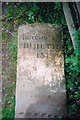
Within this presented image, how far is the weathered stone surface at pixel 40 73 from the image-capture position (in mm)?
2463

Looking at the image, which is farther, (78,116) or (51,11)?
(51,11)

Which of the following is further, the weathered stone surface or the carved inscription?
the carved inscription

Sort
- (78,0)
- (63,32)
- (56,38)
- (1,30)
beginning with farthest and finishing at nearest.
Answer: (1,30)
(63,32)
(56,38)
(78,0)

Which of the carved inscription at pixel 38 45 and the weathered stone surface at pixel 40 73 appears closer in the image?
the weathered stone surface at pixel 40 73

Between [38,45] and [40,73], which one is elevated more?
[38,45]

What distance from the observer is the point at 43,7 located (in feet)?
10.8

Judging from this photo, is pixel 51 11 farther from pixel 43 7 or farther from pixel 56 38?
pixel 56 38

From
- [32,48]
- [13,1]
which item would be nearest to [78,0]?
[32,48]

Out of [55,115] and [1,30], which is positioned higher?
[1,30]

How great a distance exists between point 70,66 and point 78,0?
141 cm

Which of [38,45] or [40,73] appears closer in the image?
[40,73]

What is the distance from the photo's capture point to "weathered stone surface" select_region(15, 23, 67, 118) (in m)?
2.46

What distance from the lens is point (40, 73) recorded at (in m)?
2.57

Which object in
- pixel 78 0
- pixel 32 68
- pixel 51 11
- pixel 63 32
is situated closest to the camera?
pixel 78 0
